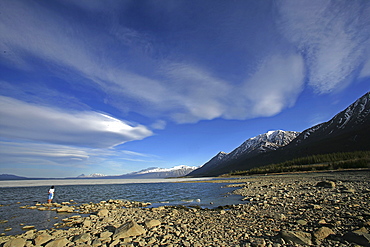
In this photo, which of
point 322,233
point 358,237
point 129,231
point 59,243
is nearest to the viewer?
point 358,237

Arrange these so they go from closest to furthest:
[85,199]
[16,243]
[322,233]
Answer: [322,233], [16,243], [85,199]

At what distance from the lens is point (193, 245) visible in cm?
1027

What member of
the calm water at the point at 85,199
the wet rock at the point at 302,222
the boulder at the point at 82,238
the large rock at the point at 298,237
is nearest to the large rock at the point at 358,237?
the large rock at the point at 298,237

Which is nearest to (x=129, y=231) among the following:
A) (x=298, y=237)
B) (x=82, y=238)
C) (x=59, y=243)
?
(x=82, y=238)

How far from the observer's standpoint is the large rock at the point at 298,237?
9.34m

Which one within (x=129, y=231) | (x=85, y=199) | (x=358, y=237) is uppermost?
(x=358, y=237)

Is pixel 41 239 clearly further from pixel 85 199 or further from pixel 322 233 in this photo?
pixel 85 199

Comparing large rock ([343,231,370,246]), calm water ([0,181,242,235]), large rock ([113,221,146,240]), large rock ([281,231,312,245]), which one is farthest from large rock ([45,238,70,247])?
large rock ([343,231,370,246])

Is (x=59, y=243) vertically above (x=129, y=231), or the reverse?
(x=129, y=231)

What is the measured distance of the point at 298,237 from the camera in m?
9.66

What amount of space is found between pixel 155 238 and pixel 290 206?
13.0 metres

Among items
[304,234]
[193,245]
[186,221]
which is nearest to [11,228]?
[186,221]

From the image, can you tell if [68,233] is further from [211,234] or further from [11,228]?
[211,234]

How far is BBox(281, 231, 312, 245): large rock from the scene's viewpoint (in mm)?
9341
